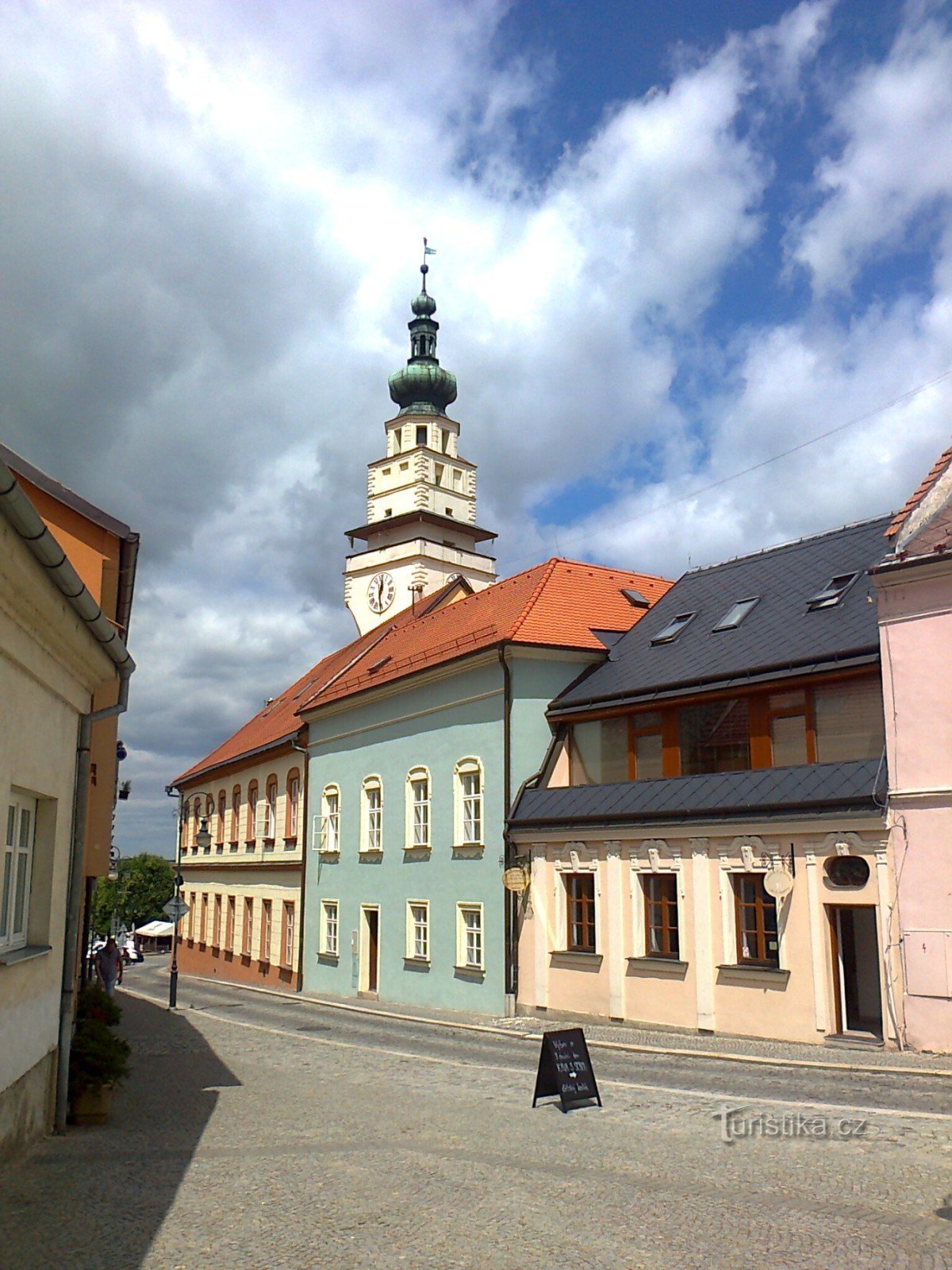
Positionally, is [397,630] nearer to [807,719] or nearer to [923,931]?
[807,719]

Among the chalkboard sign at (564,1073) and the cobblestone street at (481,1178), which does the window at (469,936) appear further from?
the chalkboard sign at (564,1073)

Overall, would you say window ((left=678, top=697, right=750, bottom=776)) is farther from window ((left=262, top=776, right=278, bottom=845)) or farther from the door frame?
window ((left=262, top=776, right=278, bottom=845))

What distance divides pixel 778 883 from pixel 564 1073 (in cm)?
687

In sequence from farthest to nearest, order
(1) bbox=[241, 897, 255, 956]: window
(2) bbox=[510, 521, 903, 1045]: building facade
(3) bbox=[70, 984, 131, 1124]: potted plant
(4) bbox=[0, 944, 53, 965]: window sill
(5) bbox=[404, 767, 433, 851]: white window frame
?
(1) bbox=[241, 897, 255, 956]: window
(5) bbox=[404, 767, 433, 851]: white window frame
(2) bbox=[510, 521, 903, 1045]: building facade
(3) bbox=[70, 984, 131, 1124]: potted plant
(4) bbox=[0, 944, 53, 965]: window sill

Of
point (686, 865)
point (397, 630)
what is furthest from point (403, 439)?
point (686, 865)

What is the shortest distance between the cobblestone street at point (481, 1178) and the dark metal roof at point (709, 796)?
14.7ft

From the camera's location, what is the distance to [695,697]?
69.1 ft

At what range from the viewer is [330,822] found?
33406 millimetres

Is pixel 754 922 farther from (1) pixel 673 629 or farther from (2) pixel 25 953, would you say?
(2) pixel 25 953

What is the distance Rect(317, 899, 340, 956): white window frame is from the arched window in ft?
17.2

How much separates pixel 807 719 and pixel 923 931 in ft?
13.6

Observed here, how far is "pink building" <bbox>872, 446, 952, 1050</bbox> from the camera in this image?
1630cm

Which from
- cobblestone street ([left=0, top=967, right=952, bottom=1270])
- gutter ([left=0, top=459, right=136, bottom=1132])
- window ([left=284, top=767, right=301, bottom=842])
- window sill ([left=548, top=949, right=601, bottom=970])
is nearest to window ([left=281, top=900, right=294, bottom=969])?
window ([left=284, top=767, right=301, bottom=842])

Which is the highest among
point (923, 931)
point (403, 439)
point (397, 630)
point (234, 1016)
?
point (403, 439)
